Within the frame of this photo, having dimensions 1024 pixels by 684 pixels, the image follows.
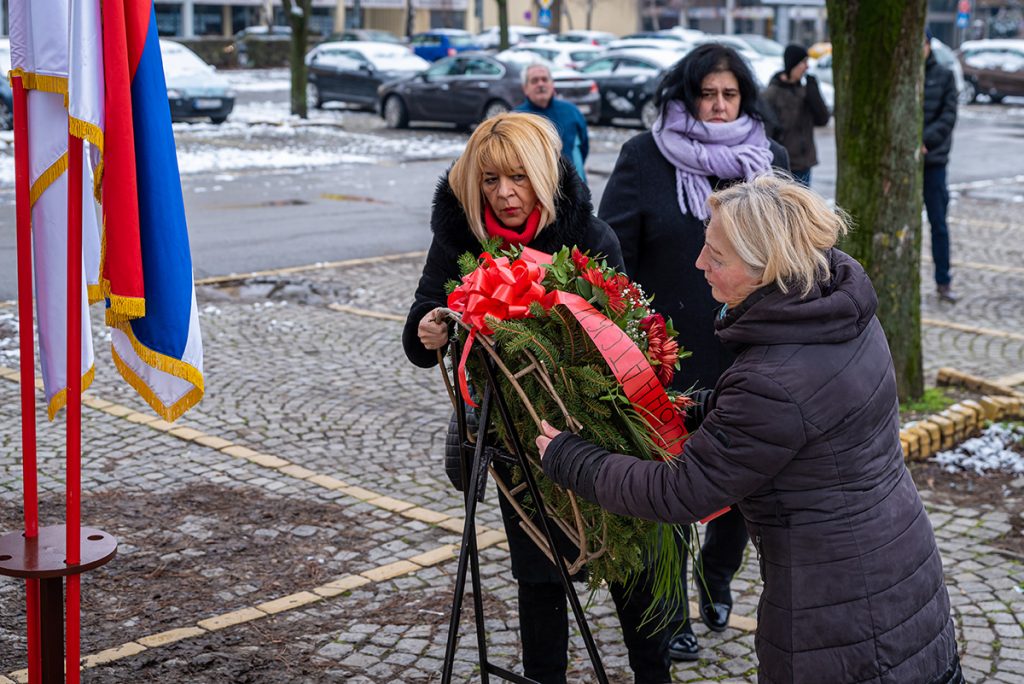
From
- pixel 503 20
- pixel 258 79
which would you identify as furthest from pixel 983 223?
pixel 258 79

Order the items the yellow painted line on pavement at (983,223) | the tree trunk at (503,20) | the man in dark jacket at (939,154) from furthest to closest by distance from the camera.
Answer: the tree trunk at (503,20) → the yellow painted line on pavement at (983,223) → the man in dark jacket at (939,154)

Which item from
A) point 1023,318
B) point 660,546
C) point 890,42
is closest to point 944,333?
point 1023,318

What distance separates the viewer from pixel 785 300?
263 cm

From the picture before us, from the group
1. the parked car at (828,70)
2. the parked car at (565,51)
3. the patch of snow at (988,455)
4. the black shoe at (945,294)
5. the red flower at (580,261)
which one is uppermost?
the parked car at (565,51)

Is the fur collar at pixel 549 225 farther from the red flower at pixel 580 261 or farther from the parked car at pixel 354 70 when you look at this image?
the parked car at pixel 354 70

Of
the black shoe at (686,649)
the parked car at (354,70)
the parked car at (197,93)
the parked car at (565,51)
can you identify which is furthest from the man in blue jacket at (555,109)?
the parked car at (565,51)

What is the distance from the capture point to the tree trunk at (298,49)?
2488 cm

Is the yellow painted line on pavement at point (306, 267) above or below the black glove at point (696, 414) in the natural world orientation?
below

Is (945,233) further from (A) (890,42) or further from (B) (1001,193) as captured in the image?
(B) (1001,193)

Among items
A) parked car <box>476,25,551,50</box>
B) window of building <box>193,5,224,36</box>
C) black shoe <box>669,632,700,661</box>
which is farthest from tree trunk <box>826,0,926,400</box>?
window of building <box>193,5,224,36</box>

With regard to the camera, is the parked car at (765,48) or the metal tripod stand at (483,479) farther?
the parked car at (765,48)

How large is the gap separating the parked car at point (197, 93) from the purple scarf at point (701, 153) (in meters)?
19.8

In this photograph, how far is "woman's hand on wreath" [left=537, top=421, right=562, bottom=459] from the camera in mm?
2906

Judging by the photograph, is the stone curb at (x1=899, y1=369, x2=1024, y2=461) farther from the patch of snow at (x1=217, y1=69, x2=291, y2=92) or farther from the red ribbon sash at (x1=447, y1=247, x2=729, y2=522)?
the patch of snow at (x1=217, y1=69, x2=291, y2=92)
